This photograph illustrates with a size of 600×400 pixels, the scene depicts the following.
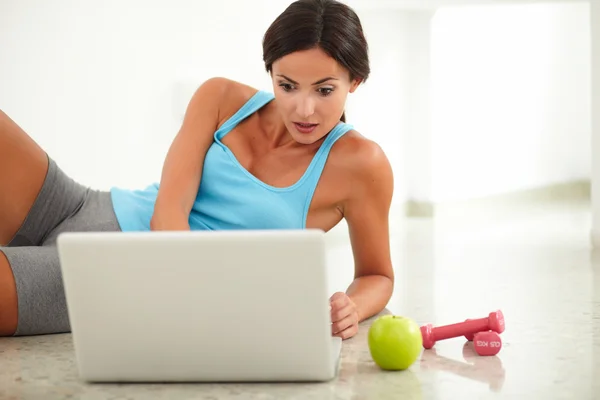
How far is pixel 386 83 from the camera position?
181 inches

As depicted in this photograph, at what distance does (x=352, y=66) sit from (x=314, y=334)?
2.24ft

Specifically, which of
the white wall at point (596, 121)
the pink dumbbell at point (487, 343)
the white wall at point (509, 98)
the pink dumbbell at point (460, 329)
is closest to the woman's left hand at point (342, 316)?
the pink dumbbell at point (460, 329)

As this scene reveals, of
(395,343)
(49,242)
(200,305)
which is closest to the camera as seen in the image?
(200,305)

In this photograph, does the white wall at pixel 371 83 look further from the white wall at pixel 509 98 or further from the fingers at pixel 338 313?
the fingers at pixel 338 313

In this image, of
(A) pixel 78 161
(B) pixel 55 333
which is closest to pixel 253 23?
(A) pixel 78 161

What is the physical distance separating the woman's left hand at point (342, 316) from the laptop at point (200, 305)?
303 mm

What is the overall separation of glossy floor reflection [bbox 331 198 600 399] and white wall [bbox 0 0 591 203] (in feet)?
2.11

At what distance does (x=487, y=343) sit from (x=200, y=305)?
0.63 metres

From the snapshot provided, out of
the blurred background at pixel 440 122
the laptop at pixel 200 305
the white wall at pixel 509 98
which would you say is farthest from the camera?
the white wall at pixel 509 98

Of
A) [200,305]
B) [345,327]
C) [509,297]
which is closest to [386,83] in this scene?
[509,297]

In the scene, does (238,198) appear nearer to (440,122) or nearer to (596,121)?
(596,121)

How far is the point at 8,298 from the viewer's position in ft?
6.24

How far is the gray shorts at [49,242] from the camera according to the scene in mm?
1939

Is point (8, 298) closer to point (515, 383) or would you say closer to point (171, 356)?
point (171, 356)
